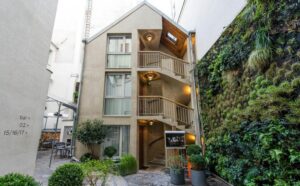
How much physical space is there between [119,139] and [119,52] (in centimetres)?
537

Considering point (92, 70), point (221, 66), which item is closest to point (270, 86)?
point (221, 66)

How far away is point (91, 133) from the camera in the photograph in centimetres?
835

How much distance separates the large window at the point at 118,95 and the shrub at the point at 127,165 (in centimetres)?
251

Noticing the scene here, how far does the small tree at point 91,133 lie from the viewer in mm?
8375

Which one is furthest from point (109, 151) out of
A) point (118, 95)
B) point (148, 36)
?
point (148, 36)

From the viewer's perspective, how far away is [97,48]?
10.7m

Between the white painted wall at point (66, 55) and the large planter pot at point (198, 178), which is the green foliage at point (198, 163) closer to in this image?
the large planter pot at point (198, 178)

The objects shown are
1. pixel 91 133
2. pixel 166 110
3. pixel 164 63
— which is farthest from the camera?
pixel 164 63

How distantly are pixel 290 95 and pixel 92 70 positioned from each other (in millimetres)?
9479

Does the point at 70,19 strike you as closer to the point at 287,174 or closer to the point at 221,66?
the point at 221,66

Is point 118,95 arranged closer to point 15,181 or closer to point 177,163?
point 177,163

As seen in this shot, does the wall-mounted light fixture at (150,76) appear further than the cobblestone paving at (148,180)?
Yes

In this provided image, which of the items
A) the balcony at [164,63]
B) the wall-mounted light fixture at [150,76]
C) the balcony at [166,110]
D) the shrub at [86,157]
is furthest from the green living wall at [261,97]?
the shrub at [86,157]

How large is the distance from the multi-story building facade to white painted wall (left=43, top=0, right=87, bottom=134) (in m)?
6.66
